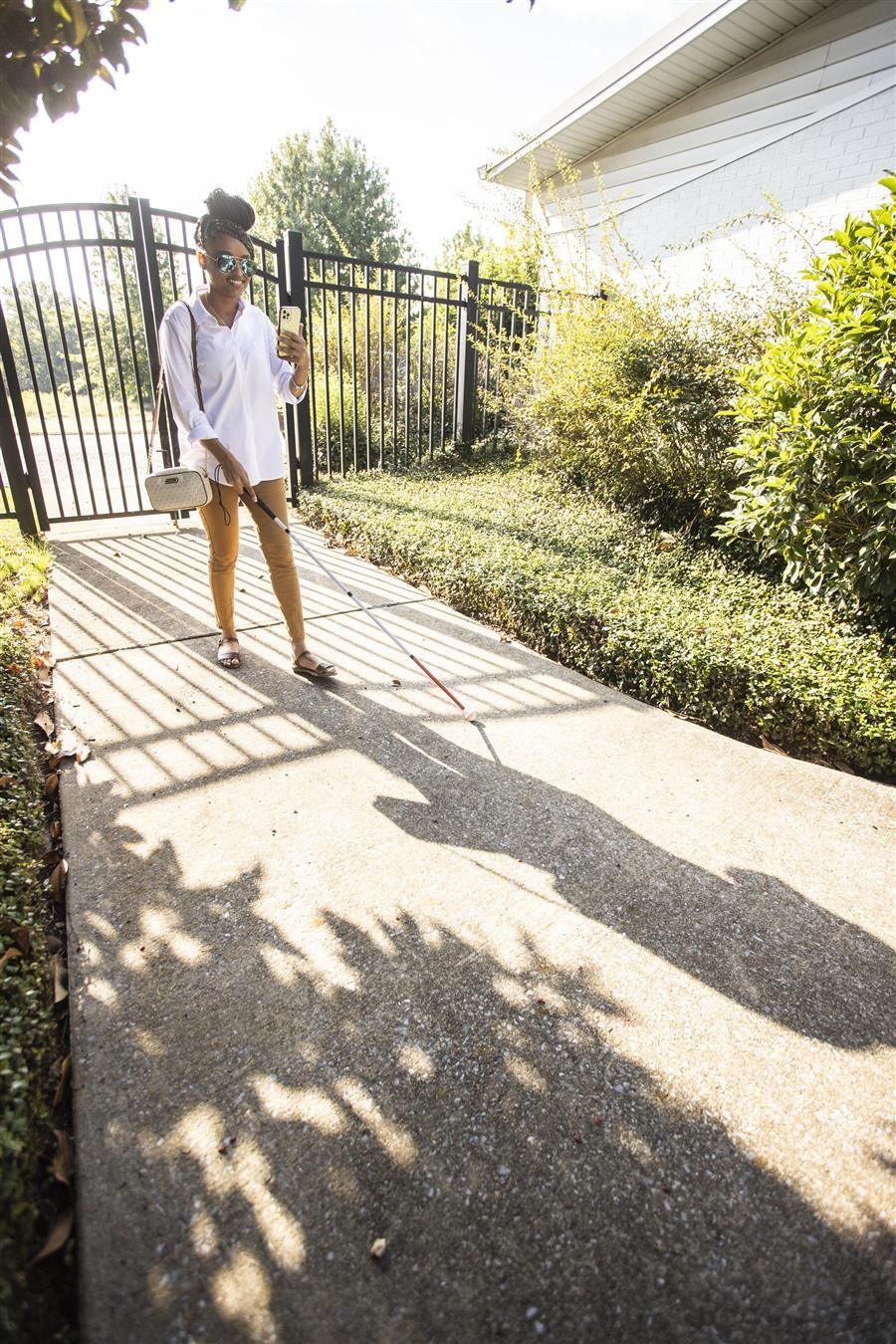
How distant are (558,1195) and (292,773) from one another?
1.96 meters

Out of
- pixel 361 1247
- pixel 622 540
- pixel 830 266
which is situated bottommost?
pixel 361 1247

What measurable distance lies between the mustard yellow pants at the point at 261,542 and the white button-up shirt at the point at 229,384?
0.42ft

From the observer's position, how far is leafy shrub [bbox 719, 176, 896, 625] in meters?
3.64

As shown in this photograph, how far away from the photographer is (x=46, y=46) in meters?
1.88

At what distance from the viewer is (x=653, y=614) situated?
161 inches

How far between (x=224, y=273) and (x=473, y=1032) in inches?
131

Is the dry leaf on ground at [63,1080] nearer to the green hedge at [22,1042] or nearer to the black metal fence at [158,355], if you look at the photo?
the green hedge at [22,1042]

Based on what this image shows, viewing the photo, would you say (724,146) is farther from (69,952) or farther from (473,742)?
(69,952)

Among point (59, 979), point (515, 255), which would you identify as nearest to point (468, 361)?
point (515, 255)

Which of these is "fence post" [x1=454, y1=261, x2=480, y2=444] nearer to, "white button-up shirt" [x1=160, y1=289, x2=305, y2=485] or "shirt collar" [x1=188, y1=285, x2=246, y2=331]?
"white button-up shirt" [x1=160, y1=289, x2=305, y2=485]

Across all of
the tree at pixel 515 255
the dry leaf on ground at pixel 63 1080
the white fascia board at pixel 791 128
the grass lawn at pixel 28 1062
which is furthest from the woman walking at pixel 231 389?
the tree at pixel 515 255

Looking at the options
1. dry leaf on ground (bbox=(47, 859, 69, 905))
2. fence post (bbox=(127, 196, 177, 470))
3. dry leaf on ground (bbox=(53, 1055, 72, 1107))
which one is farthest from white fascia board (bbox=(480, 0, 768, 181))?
dry leaf on ground (bbox=(53, 1055, 72, 1107))

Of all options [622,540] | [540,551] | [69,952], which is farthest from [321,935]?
[622,540]

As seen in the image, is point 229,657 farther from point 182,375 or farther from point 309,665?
point 182,375
